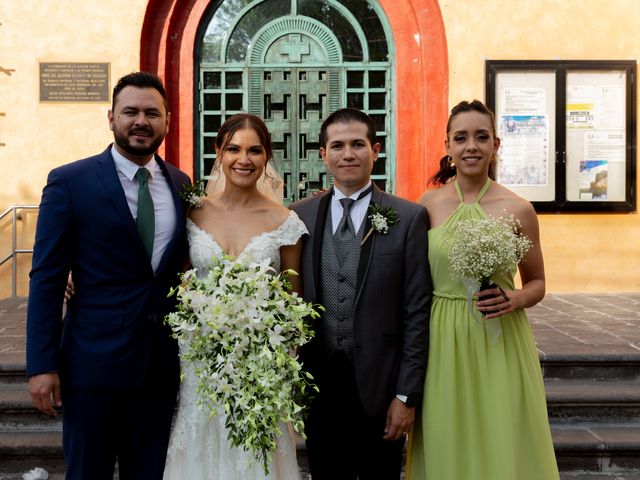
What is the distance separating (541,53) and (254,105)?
385cm

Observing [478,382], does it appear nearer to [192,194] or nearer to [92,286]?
[192,194]

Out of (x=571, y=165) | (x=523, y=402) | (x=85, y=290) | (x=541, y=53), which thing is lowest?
(x=523, y=402)

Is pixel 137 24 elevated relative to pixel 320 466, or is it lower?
elevated

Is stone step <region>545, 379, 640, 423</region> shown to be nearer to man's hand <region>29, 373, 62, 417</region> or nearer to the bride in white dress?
the bride in white dress

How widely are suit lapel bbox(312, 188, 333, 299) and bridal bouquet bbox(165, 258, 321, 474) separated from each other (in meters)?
0.28

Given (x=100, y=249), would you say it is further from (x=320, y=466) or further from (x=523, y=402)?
(x=523, y=402)

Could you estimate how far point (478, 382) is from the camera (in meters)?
2.87

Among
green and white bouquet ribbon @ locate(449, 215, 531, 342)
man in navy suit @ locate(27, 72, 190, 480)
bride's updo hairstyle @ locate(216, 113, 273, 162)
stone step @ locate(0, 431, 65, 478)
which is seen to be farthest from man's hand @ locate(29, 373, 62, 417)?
stone step @ locate(0, 431, 65, 478)

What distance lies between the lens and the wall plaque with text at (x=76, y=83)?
820cm

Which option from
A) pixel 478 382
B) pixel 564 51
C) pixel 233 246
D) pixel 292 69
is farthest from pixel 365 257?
pixel 564 51

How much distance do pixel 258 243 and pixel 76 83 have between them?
637 centimetres

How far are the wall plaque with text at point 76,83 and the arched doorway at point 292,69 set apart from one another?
1.25 meters

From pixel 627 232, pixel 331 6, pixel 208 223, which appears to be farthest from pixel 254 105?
pixel 208 223

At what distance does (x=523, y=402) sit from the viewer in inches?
113
